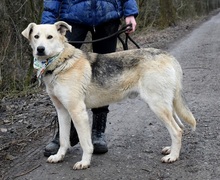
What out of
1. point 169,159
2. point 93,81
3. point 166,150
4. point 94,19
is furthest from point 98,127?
point 94,19

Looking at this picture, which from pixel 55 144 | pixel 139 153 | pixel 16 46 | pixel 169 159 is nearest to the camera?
pixel 169 159

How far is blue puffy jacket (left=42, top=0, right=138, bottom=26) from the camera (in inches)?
180

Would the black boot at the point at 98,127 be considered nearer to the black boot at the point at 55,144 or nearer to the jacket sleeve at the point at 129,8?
the black boot at the point at 55,144

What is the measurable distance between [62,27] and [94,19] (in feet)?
1.57

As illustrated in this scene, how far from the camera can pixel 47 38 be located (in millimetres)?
4199

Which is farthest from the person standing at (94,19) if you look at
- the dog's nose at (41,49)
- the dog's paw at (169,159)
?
the dog's paw at (169,159)

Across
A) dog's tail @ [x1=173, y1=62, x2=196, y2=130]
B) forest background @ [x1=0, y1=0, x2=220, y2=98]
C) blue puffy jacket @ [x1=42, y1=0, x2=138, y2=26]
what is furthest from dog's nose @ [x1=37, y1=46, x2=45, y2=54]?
forest background @ [x1=0, y1=0, x2=220, y2=98]

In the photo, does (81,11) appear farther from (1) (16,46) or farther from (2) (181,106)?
(1) (16,46)

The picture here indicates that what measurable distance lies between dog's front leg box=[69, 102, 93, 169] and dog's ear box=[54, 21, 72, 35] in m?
0.87

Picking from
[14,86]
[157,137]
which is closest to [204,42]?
[14,86]

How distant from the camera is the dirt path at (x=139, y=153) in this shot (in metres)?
4.12

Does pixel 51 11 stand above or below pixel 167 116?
above

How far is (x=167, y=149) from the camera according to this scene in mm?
4656

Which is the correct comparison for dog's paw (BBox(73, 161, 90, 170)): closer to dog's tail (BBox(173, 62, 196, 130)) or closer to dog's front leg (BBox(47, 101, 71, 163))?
dog's front leg (BBox(47, 101, 71, 163))
